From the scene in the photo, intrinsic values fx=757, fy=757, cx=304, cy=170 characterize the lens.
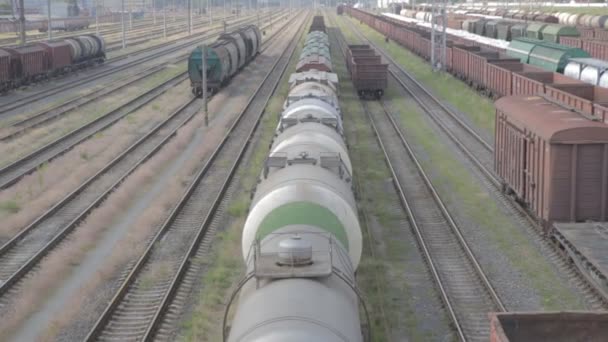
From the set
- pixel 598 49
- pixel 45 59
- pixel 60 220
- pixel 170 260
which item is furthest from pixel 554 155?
pixel 45 59

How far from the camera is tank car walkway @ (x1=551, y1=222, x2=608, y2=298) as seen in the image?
15.5 meters

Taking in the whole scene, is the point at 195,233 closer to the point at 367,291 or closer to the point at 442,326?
the point at 367,291

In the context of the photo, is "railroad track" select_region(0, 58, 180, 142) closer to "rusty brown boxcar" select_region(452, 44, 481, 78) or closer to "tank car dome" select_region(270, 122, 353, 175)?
"tank car dome" select_region(270, 122, 353, 175)

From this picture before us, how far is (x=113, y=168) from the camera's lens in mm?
29188

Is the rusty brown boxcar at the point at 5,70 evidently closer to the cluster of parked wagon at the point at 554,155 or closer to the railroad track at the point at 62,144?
the railroad track at the point at 62,144

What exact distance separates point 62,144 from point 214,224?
14.6 metres

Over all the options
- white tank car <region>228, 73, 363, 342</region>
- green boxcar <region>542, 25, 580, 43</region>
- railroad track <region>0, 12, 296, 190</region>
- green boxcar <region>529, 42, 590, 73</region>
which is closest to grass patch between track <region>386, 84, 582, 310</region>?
white tank car <region>228, 73, 363, 342</region>

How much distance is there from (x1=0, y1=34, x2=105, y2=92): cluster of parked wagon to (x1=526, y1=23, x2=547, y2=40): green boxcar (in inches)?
1553

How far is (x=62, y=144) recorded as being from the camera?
33.8 metres

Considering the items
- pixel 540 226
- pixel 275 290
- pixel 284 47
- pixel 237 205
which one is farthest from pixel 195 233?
pixel 284 47

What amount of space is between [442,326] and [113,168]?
17792mm

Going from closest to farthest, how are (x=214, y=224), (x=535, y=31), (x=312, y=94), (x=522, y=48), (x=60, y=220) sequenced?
(x=214, y=224) < (x=60, y=220) < (x=312, y=94) < (x=522, y=48) < (x=535, y=31)

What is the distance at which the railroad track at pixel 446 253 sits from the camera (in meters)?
15.2

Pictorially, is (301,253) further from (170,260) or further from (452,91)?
(452,91)
